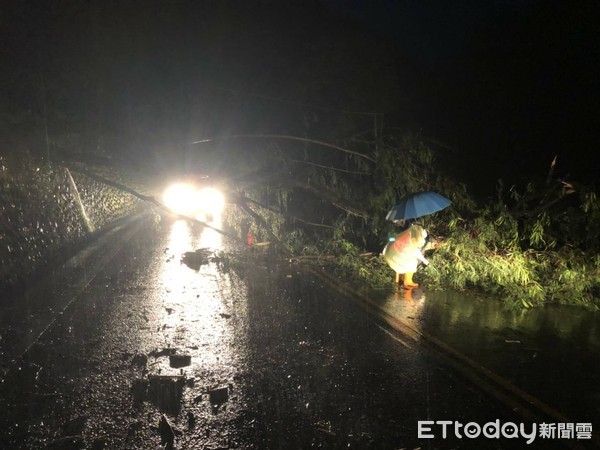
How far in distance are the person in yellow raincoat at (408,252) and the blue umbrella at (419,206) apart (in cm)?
35

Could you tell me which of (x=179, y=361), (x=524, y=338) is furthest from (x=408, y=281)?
(x=179, y=361)

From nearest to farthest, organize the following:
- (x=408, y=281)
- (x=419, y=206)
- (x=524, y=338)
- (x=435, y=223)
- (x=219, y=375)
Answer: (x=219, y=375)
(x=524, y=338)
(x=419, y=206)
(x=408, y=281)
(x=435, y=223)

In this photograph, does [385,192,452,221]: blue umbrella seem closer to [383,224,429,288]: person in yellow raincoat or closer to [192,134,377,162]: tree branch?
[383,224,429,288]: person in yellow raincoat

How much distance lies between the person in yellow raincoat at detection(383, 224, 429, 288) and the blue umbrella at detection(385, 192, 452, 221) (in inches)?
13.7

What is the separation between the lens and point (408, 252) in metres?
7.21

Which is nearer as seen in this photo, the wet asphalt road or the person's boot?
the wet asphalt road

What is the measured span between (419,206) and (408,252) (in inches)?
32.6

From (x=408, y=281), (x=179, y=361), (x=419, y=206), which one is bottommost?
(x=179, y=361)

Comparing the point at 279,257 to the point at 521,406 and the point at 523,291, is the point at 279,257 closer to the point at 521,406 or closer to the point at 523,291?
the point at 523,291

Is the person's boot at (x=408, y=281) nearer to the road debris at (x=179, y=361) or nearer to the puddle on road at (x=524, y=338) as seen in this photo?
the puddle on road at (x=524, y=338)

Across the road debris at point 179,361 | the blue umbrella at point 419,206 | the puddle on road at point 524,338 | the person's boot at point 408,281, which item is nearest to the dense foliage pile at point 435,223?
the person's boot at point 408,281

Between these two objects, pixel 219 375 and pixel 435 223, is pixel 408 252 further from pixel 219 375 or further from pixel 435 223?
pixel 219 375

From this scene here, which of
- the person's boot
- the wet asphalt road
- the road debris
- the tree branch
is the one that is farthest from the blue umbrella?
the road debris

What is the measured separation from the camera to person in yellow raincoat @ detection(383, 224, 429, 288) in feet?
23.4
